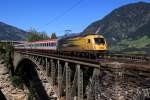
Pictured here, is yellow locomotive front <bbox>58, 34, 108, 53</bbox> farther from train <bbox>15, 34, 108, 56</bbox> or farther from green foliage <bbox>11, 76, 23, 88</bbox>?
green foliage <bbox>11, 76, 23, 88</bbox>

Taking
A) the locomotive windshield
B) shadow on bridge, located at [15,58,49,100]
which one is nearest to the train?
the locomotive windshield

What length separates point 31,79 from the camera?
103 m

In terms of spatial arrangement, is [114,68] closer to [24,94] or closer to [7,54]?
[24,94]

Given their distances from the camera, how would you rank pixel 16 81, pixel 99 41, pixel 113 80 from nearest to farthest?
1. pixel 113 80
2. pixel 99 41
3. pixel 16 81

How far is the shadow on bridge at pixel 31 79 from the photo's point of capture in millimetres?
87463

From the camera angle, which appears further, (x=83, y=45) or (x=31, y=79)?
(x=31, y=79)

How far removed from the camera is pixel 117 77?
71.5 feet

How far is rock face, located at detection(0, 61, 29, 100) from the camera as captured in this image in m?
83.1

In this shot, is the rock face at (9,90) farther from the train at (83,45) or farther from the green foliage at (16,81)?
the train at (83,45)

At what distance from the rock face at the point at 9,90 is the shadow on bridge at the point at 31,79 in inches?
77.7

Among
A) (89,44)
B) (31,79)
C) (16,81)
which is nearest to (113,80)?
(89,44)

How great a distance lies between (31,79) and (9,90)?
17110 millimetres

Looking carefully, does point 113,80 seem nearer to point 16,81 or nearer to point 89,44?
point 89,44

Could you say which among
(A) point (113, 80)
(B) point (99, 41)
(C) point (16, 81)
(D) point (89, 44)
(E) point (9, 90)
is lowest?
(E) point (9, 90)
